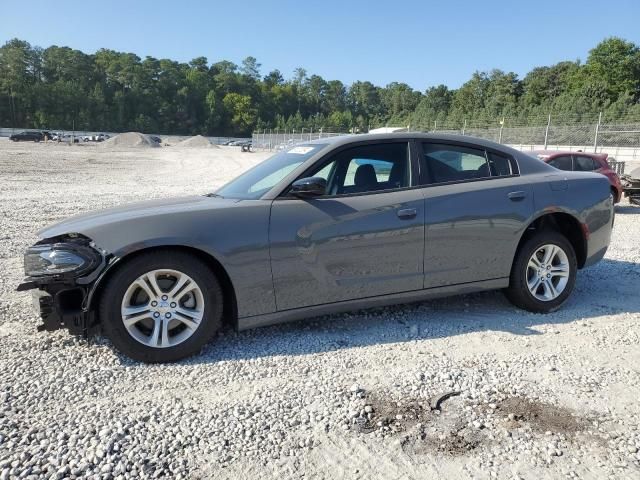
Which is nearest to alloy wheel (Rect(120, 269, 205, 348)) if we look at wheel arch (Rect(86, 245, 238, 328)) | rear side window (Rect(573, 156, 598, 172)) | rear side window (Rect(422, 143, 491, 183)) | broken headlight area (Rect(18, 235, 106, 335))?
wheel arch (Rect(86, 245, 238, 328))

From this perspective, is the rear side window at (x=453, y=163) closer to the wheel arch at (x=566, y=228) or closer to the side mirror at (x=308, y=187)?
the wheel arch at (x=566, y=228)

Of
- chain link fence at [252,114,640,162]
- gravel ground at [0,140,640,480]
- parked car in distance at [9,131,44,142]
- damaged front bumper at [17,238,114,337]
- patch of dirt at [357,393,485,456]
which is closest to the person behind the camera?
gravel ground at [0,140,640,480]

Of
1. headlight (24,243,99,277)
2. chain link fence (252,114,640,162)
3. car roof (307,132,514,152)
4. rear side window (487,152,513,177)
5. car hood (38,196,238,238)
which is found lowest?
headlight (24,243,99,277)

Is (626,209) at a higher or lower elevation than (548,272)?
lower

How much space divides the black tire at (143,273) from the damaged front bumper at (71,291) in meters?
0.08

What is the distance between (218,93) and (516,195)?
15416cm

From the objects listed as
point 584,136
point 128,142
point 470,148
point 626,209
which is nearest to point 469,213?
A: point 470,148

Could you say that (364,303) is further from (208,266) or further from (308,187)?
(208,266)

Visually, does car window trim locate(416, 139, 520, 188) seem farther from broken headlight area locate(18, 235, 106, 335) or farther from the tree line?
the tree line

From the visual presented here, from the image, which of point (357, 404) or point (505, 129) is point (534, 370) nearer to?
point (357, 404)

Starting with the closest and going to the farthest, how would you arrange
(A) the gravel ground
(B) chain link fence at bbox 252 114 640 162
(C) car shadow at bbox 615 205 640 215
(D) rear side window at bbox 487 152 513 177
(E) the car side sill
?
(A) the gravel ground, (E) the car side sill, (D) rear side window at bbox 487 152 513 177, (C) car shadow at bbox 615 205 640 215, (B) chain link fence at bbox 252 114 640 162

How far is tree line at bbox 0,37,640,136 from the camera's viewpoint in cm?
8488

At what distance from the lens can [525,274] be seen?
4418 millimetres

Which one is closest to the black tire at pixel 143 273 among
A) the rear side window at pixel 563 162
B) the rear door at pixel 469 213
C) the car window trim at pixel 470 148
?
the rear door at pixel 469 213
